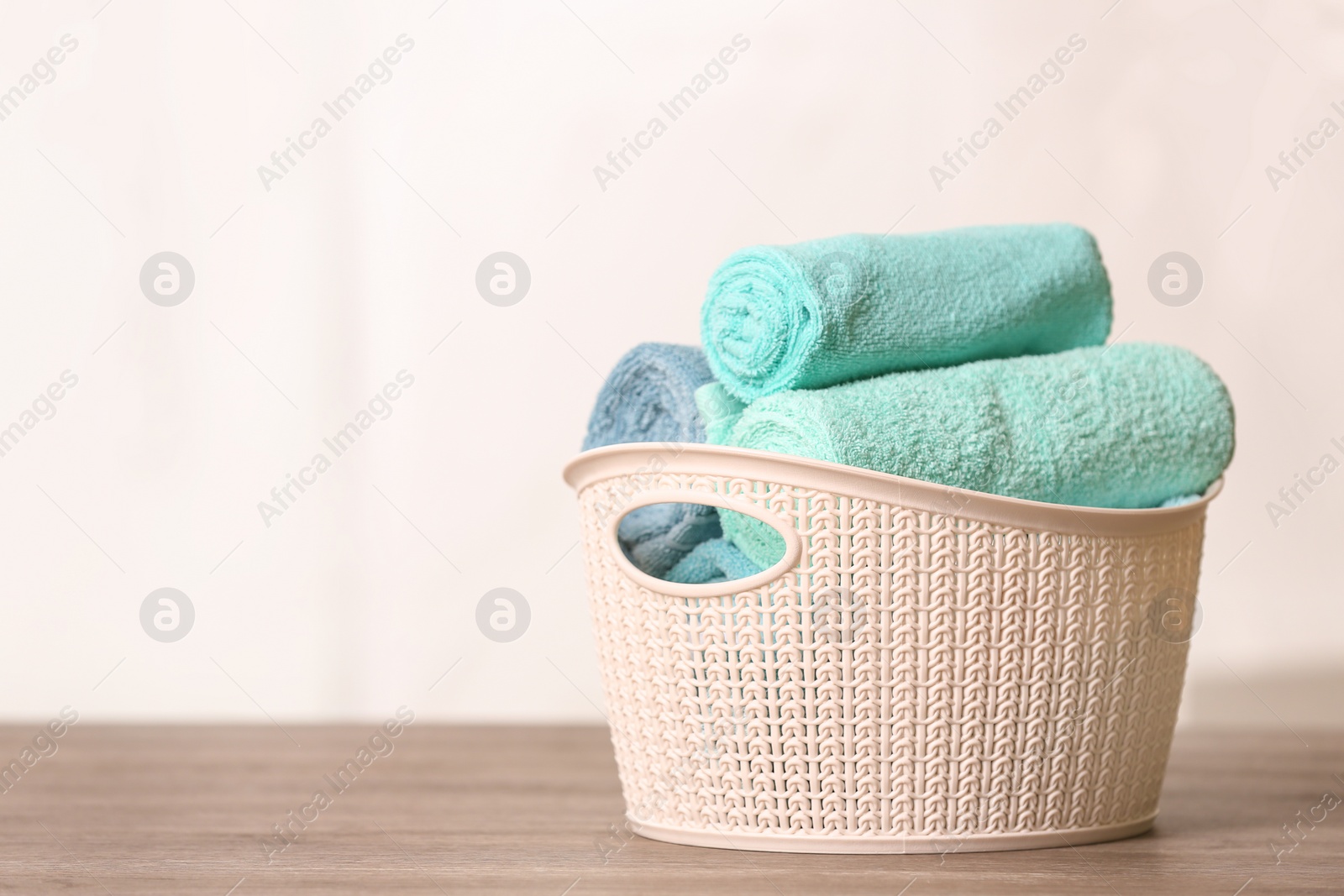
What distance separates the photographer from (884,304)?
0.72 meters

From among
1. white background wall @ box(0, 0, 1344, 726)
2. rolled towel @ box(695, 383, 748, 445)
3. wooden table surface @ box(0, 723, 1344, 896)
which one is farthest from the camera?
white background wall @ box(0, 0, 1344, 726)

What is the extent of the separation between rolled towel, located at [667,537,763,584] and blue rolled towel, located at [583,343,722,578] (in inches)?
0.5

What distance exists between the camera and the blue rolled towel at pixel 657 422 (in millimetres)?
778

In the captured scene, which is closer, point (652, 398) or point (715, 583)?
point (715, 583)

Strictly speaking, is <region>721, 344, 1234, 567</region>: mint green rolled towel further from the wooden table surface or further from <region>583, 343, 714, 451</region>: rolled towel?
the wooden table surface

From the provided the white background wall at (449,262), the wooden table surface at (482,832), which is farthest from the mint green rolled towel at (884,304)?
the white background wall at (449,262)

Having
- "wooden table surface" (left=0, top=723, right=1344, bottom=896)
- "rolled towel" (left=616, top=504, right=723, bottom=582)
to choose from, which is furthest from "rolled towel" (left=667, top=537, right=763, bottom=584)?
"wooden table surface" (left=0, top=723, right=1344, bottom=896)

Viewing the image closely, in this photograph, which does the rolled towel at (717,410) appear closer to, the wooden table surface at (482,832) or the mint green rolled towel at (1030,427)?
the mint green rolled towel at (1030,427)

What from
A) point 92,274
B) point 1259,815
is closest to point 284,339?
point 92,274

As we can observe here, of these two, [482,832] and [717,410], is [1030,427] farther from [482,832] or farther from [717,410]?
[482,832]

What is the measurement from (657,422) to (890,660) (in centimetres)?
27

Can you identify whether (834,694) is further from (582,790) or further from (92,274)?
(92,274)

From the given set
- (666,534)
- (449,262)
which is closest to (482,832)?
(666,534)

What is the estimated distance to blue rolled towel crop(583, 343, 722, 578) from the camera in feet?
2.55
